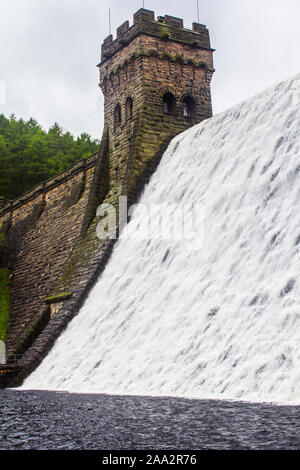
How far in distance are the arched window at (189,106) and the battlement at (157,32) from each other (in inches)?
81.0

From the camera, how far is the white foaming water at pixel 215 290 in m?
7.61

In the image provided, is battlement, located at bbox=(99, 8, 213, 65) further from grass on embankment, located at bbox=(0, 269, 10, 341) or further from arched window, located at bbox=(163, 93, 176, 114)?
grass on embankment, located at bbox=(0, 269, 10, 341)

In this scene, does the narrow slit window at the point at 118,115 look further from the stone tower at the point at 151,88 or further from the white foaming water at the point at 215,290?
the white foaming water at the point at 215,290

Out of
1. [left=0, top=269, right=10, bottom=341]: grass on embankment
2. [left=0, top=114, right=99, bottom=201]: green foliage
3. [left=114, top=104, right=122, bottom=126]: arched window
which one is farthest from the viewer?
[left=0, top=114, right=99, bottom=201]: green foliage

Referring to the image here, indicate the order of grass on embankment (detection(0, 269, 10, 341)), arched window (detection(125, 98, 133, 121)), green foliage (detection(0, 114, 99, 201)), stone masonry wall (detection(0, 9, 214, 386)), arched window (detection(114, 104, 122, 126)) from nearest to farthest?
stone masonry wall (detection(0, 9, 214, 386)) → arched window (detection(125, 98, 133, 121)) → arched window (detection(114, 104, 122, 126)) → grass on embankment (detection(0, 269, 10, 341)) → green foliage (detection(0, 114, 99, 201))

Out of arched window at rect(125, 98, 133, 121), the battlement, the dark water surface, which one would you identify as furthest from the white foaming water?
the battlement

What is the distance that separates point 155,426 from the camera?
17.7ft

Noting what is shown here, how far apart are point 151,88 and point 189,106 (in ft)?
5.54

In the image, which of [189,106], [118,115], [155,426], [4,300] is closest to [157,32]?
[189,106]

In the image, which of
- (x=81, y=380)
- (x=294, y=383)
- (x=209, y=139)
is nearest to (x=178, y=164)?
(x=209, y=139)

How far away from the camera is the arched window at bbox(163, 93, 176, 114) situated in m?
18.9

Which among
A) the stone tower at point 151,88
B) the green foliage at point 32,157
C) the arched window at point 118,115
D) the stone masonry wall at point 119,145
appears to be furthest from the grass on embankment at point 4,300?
the green foliage at point 32,157

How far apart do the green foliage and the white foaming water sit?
89.0 ft

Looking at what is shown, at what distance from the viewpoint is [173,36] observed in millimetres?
19203
